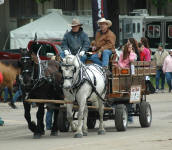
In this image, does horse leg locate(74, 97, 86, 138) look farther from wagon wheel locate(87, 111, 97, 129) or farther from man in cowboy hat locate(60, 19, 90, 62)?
wagon wheel locate(87, 111, 97, 129)

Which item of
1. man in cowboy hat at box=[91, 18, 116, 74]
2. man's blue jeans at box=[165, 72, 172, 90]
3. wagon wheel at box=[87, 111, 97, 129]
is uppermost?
man in cowboy hat at box=[91, 18, 116, 74]

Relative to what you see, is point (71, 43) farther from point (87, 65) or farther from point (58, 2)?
point (58, 2)

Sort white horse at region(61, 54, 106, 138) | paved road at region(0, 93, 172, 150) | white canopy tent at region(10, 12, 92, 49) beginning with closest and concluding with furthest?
paved road at region(0, 93, 172, 150) → white horse at region(61, 54, 106, 138) → white canopy tent at region(10, 12, 92, 49)

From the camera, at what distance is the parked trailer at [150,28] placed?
42.7m

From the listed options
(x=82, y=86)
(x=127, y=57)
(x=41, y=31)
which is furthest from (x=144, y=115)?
(x=41, y=31)

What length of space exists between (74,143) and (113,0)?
76.9 ft

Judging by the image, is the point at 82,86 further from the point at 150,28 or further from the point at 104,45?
the point at 150,28

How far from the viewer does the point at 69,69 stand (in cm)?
1539

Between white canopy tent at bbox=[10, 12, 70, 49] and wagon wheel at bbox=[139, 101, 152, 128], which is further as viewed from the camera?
white canopy tent at bbox=[10, 12, 70, 49]

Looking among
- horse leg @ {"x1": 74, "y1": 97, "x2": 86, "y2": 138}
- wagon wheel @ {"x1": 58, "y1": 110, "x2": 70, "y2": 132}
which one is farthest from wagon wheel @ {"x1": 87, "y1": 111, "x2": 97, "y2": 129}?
horse leg @ {"x1": 74, "y1": 97, "x2": 86, "y2": 138}

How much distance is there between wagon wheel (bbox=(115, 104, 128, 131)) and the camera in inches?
660

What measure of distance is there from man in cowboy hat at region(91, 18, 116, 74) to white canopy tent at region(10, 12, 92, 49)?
20.1 m

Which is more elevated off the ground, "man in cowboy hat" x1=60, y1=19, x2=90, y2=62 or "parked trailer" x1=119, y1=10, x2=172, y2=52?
"man in cowboy hat" x1=60, y1=19, x2=90, y2=62

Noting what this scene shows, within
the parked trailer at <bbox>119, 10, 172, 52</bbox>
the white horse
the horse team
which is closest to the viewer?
the white horse
